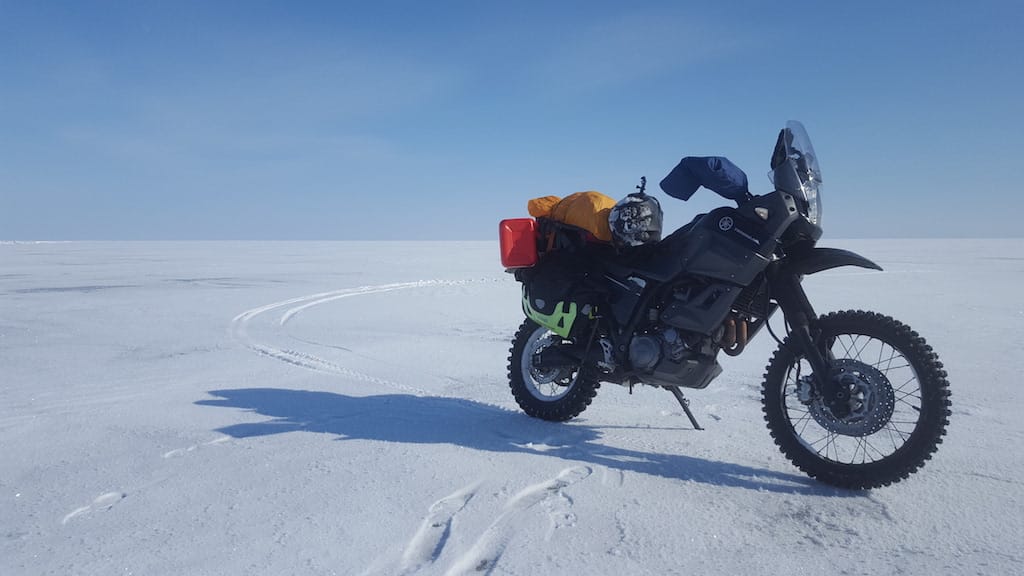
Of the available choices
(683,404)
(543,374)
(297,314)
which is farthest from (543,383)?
(297,314)

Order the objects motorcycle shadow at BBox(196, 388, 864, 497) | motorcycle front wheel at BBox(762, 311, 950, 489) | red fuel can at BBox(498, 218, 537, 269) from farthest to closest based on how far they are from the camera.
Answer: red fuel can at BBox(498, 218, 537, 269) < motorcycle shadow at BBox(196, 388, 864, 497) < motorcycle front wheel at BBox(762, 311, 950, 489)

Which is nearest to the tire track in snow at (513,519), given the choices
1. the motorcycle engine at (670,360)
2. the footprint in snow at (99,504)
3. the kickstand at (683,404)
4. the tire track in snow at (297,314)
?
the motorcycle engine at (670,360)

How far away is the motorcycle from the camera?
8.75 feet

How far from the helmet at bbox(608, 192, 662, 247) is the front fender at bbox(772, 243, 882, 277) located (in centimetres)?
65

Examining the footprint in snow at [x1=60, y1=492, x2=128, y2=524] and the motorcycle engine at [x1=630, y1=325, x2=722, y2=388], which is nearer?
the footprint in snow at [x1=60, y1=492, x2=128, y2=524]

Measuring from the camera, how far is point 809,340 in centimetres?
283

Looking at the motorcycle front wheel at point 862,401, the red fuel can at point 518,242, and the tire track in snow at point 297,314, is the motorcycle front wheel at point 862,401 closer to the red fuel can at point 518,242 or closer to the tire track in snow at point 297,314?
the red fuel can at point 518,242

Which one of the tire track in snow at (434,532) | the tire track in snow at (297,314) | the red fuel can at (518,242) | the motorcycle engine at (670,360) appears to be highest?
the red fuel can at (518,242)

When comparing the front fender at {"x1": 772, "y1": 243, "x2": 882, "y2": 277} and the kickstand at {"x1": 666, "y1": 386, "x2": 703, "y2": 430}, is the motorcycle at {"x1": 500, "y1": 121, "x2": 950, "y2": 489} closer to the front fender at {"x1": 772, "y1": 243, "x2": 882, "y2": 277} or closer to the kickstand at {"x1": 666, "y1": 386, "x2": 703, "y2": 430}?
the front fender at {"x1": 772, "y1": 243, "x2": 882, "y2": 277}

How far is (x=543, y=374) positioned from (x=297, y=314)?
20.6ft

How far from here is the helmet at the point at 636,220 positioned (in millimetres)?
3307

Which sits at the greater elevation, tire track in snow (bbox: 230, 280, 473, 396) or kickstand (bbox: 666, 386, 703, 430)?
kickstand (bbox: 666, 386, 703, 430)

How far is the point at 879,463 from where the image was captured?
2.63 meters

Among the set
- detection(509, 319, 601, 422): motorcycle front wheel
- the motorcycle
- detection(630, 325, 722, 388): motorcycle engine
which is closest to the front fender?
the motorcycle
